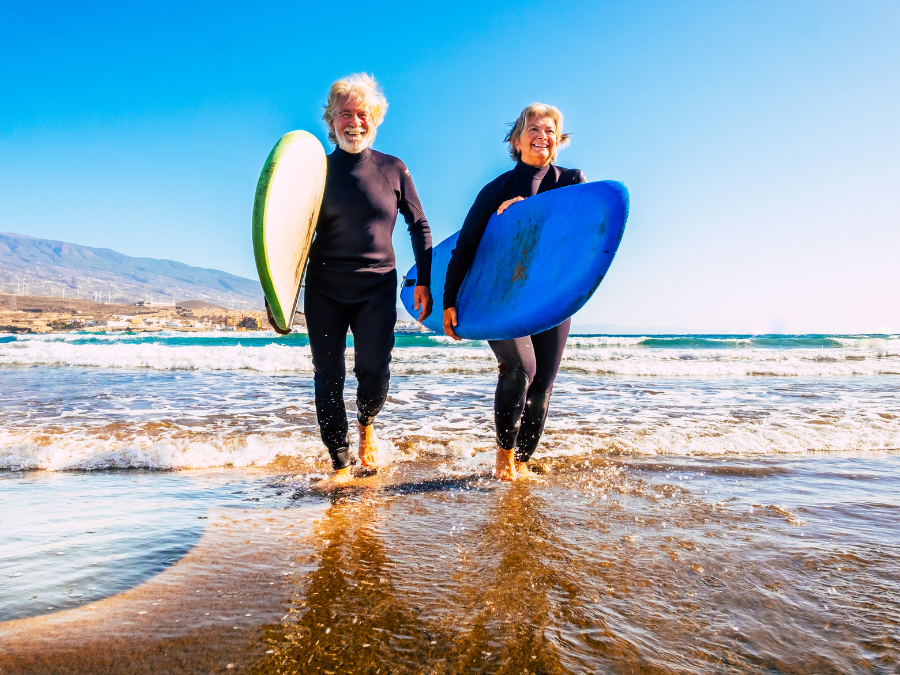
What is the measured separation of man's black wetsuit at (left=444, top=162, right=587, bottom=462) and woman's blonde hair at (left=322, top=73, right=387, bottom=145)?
723mm

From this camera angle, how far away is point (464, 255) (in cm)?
314

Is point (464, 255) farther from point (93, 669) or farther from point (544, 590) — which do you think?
point (93, 669)

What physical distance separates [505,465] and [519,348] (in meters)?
0.70

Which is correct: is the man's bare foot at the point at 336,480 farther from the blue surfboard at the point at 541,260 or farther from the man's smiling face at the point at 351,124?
the man's smiling face at the point at 351,124

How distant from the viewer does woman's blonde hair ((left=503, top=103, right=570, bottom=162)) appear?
296 centimetres

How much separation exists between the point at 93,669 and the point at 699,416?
5453 millimetres

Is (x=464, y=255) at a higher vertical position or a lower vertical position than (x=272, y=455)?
higher

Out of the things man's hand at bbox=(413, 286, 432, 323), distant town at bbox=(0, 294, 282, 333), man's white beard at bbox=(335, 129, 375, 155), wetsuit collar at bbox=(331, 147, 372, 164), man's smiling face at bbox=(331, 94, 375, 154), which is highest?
man's smiling face at bbox=(331, 94, 375, 154)

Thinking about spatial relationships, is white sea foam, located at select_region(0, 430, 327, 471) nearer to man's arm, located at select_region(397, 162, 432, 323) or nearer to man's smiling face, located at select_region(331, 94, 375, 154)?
man's arm, located at select_region(397, 162, 432, 323)

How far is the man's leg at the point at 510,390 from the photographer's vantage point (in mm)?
2893

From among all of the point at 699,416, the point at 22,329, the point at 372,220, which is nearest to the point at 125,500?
the point at 372,220

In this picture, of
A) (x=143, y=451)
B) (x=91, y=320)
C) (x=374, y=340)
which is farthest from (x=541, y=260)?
(x=91, y=320)

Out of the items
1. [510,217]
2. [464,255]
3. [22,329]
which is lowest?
[22,329]

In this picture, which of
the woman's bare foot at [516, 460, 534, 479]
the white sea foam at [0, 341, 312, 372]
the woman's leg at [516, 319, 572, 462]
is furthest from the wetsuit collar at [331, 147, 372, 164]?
the white sea foam at [0, 341, 312, 372]
